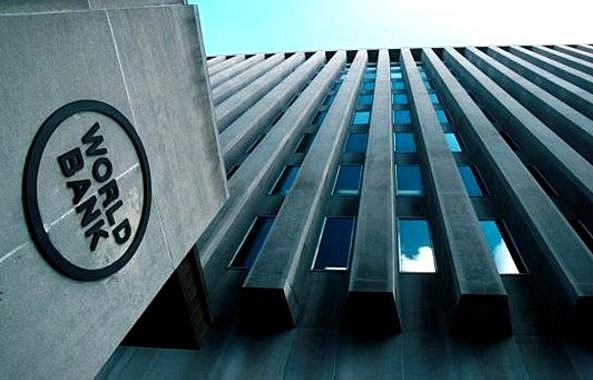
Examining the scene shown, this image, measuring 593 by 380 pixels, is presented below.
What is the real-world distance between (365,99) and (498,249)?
16.8 meters

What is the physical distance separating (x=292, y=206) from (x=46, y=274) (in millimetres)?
8387

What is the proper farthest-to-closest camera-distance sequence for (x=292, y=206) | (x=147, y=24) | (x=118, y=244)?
1. (x=292, y=206)
2. (x=147, y=24)
3. (x=118, y=244)

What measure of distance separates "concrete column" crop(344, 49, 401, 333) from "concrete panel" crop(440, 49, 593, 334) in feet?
11.5

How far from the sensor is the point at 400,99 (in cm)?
2644

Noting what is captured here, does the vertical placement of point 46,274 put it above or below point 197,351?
above

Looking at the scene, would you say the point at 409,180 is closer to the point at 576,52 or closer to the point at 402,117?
the point at 402,117

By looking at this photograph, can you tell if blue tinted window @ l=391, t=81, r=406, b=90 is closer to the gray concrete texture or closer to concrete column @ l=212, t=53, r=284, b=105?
concrete column @ l=212, t=53, r=284, b=105

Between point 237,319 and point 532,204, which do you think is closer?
point 237,319

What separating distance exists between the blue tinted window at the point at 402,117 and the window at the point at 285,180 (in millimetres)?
7812

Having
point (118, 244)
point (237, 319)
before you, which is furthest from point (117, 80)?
point (237, 319)

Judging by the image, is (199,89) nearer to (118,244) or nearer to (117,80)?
(117,80)

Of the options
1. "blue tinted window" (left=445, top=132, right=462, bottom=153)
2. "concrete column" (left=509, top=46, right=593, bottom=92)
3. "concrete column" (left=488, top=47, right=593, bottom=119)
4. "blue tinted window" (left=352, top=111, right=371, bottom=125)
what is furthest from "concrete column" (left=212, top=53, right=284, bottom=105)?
"concrete column" (left=509, top=46, right=593, bottom=92)

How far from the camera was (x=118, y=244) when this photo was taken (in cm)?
594

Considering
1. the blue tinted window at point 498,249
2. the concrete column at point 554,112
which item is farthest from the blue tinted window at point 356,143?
the concrete column at point 554,112
